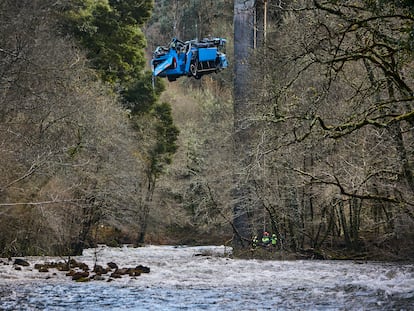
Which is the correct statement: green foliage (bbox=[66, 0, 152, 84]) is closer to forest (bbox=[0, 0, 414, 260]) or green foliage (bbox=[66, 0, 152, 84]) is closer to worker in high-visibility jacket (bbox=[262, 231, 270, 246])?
forest (bbox=[0, 0, 414, 260])

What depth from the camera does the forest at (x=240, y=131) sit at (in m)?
11.3

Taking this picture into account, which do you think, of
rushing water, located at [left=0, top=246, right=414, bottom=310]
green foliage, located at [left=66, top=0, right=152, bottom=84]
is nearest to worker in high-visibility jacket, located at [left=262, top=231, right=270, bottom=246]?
rushing water, located at [left=0, top=246, right=414, bottom=310]

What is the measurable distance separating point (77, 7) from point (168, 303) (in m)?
20.5

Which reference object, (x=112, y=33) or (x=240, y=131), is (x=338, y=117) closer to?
(x=240, y=131)

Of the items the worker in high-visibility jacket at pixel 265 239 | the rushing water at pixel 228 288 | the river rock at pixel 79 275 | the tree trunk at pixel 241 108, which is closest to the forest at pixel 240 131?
the tree trunk at pixel 241 108

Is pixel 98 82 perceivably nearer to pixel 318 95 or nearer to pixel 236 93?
pixel 236 93

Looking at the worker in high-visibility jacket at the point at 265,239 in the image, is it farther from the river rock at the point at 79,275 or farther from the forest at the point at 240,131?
the river rock at the point at 79,275

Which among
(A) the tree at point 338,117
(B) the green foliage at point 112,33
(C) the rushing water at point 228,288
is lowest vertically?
(C) the rushing water at point 228,288

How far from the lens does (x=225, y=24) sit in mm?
35156

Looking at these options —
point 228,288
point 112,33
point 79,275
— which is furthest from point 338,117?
point 112,33

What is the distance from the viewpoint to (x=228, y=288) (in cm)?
1377

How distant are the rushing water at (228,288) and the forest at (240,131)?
1687 millimetres

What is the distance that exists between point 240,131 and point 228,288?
10.2 metres

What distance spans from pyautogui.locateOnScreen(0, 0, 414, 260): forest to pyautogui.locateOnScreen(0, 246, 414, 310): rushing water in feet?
5.53
